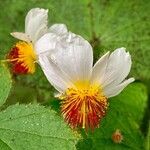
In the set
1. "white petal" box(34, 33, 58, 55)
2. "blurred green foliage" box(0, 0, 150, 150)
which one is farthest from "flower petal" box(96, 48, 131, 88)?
"blurred green foliage" box(0, 0, 150, 150)

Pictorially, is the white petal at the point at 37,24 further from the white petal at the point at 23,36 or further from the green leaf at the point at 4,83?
the green leaf at the point at 4,83

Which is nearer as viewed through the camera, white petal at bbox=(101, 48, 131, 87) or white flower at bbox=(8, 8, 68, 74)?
white petal at bbox=(101, 48, 131, 87)

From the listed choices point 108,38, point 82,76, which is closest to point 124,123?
point 108,38

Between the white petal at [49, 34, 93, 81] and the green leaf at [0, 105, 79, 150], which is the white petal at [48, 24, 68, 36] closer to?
the white petal at [49, 34, 93, 81]

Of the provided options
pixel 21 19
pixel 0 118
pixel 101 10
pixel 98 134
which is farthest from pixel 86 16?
pixel 0 118

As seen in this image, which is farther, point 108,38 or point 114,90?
point 108,38

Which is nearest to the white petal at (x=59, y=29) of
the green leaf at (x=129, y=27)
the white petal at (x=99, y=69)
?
the white petal at (x=99, y=69)

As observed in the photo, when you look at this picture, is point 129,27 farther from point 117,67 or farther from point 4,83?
point 4,83
